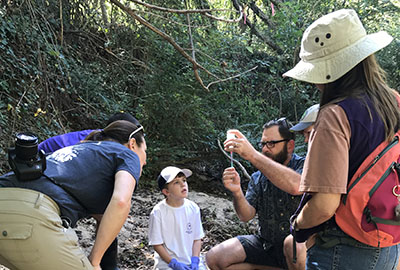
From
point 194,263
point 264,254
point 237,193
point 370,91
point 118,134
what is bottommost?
point 194,263

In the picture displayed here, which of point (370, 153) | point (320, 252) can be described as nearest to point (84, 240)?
point (320, 252)

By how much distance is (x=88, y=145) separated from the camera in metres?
2.36

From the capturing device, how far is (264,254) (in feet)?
10.4

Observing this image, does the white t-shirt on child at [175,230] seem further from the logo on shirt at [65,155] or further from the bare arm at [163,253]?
the logo on shirt at [65,155]

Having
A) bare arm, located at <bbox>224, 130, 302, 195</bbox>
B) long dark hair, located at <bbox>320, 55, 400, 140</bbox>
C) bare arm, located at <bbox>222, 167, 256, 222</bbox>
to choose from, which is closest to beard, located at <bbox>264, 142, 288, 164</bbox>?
bare arm, located at <bbox>222, 167, 256, 222</bbox>

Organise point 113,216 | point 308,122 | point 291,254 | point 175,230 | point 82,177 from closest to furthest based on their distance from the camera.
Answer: point 113,216, point 82,177, point 291,254, point 308,122, point 175,230

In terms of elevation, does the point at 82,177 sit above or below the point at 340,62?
below

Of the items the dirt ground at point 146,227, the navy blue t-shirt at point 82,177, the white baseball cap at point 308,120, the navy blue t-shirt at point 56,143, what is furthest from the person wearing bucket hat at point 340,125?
the dirt ground at point 146,227

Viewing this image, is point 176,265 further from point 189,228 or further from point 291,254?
point 291,254

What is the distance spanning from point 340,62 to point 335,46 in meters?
0.07

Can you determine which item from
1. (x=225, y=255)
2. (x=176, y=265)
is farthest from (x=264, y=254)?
(x=176, y=265)

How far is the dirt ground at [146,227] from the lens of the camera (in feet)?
12.8

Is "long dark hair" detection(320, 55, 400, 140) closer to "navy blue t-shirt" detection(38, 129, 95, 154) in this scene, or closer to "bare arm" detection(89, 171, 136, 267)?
"bare arm" detection(89, 171, 136, 267)

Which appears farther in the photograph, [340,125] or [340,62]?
[340,62]
